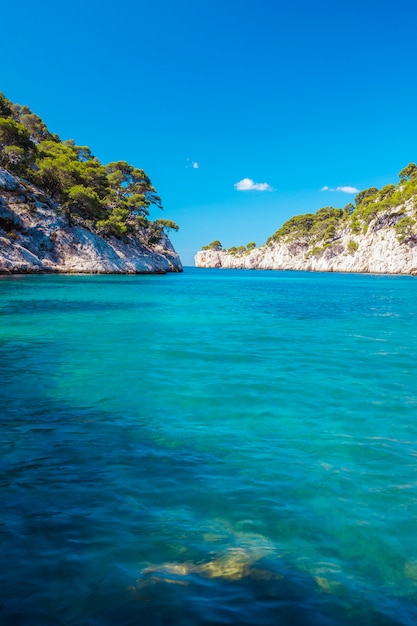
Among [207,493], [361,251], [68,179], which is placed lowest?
[207,493]

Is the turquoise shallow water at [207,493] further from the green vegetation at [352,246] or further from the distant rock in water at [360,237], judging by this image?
the green vegetation at [352,246]

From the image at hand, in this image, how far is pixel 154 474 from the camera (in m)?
5.16

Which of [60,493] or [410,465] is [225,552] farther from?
[410,465]

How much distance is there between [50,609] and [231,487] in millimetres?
2385

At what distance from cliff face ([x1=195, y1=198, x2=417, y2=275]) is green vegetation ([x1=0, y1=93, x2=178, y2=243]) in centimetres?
5181

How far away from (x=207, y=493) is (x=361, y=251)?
11011 cm

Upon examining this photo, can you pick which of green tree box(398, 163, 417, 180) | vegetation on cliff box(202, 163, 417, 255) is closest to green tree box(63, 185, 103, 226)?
vegetation on cliff box(202, 163, 417, 255)

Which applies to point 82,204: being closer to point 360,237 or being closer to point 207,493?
point 207,493

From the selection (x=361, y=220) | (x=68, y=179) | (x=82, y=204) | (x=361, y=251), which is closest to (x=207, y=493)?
(x=82, y=204)

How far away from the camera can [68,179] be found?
214ft

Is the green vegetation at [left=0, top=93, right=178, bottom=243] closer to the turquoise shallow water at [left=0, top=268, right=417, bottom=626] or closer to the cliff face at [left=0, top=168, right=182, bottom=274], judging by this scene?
the cliff face at [left=0, top=168, right=182, bottom=274]

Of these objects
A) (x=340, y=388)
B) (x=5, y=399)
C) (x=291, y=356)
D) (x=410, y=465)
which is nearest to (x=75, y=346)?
(x=5, y=399)

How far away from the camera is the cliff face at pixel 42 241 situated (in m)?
49.7

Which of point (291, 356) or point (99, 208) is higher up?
point (99, 208)
